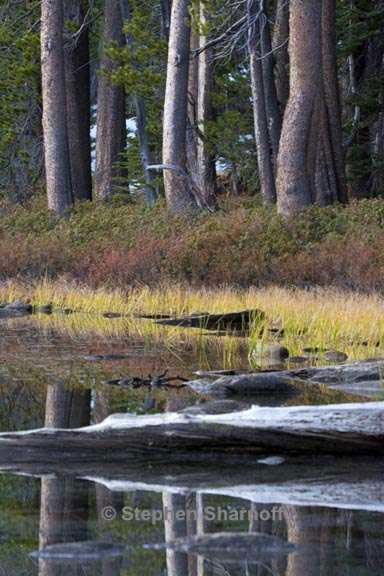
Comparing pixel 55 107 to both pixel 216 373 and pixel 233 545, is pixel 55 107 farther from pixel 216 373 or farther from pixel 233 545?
pixel 233 545

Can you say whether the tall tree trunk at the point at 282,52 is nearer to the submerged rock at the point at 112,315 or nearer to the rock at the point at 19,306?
the rock at the point at 19,306

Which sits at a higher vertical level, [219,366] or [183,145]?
[183,145]

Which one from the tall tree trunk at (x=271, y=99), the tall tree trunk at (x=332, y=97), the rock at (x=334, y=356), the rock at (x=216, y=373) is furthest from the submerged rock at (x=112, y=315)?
the tall tree trunk at (x=271, y=99)

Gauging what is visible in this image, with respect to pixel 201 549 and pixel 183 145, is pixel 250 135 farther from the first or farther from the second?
pixel 201 549

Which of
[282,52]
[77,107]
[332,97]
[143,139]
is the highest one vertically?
[282,52]

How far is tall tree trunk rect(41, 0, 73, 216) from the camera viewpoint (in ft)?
80.0

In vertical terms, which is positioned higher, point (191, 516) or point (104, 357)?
point (191, 516)

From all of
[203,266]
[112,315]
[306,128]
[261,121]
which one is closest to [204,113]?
[261,121]

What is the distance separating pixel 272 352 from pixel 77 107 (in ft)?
61.0

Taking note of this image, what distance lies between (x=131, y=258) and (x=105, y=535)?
14.4 metres

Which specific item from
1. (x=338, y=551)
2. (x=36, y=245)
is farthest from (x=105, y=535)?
(x=36, y=245)

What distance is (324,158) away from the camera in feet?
68.1

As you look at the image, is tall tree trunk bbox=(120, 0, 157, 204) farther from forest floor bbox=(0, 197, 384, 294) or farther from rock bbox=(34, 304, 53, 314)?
rock bbox=(34, 304, 53, 314)

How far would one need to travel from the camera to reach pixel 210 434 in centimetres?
642
